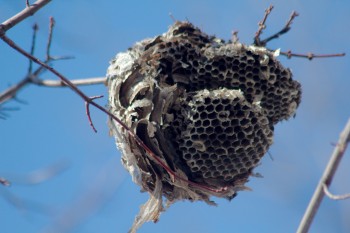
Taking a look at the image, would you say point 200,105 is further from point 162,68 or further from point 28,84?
point 28,84

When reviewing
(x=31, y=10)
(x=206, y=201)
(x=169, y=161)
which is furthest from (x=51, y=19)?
(x=206, y=201)

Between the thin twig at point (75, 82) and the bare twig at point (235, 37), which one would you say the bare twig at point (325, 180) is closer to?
the thin twig at point (75, 82)

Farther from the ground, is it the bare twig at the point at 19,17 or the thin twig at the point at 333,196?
the bare twig at the point at 19,17

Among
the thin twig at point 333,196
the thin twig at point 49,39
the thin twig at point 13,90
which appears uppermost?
the thin twig at point 49,39

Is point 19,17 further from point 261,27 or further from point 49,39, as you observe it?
point 261,27

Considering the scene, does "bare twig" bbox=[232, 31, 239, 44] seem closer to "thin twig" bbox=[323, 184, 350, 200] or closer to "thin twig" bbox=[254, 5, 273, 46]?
"thin twig" bbox=[254, 5, 273, 46]

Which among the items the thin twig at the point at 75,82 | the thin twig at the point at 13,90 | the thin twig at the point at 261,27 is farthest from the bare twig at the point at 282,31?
the thin twig at the point at 13,90
